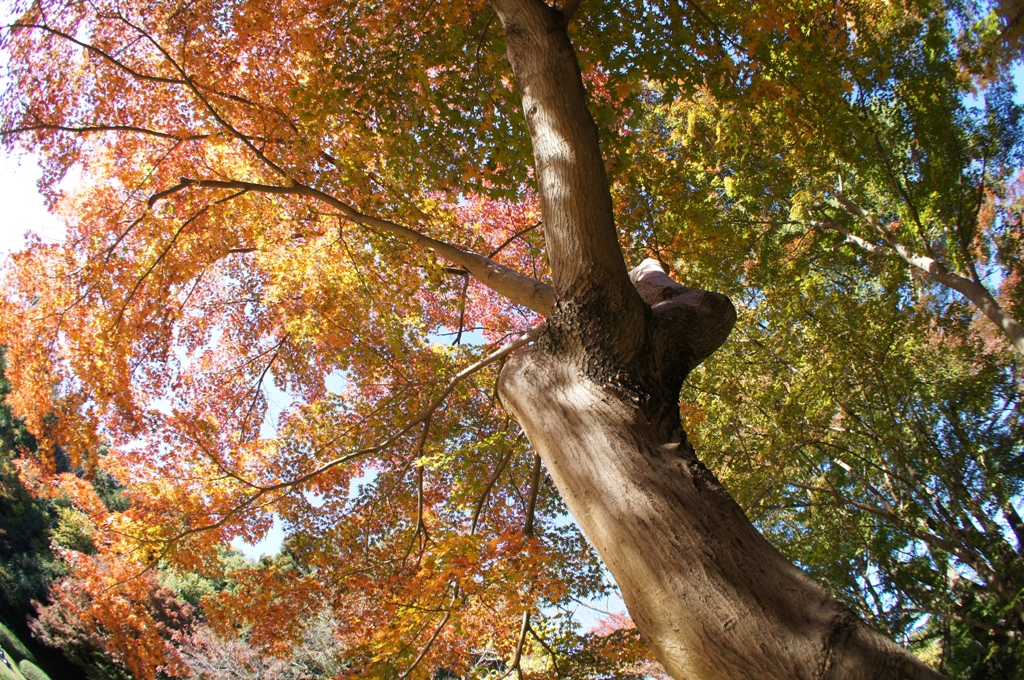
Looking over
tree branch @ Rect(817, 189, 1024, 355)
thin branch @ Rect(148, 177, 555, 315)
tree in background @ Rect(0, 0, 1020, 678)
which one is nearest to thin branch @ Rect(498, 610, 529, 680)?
tree in background @ Rect(0, 0, 1020, 678)

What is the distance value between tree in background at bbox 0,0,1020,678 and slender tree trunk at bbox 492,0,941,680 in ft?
0.04

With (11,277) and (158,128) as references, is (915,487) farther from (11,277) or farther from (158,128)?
(11,277)

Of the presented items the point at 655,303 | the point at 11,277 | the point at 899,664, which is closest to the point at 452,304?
the point at 655,303

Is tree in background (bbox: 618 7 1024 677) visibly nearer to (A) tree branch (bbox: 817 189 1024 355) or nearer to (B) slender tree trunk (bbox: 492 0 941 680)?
(A) tree branch (bbox: 817 189 1024 355)

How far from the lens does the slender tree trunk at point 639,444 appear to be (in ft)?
5.13

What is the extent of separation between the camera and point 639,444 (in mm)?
2029

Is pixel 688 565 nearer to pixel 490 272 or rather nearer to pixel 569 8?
pixel 490 272

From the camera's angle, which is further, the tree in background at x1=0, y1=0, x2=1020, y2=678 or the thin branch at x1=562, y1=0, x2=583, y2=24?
the thin branch at x1=562, y1=0, x2=583, y2=24

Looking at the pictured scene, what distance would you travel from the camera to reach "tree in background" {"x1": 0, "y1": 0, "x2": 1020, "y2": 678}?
2504mm

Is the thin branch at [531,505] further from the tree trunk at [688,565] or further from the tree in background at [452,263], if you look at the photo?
the tree trunk at [688,565]

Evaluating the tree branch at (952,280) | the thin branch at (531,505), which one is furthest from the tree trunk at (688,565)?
the tree branch at (952,280)

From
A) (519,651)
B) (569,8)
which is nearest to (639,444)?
(569,8)

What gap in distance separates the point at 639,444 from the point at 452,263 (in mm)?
4493

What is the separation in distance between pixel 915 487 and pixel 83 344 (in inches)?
355
